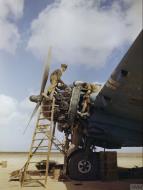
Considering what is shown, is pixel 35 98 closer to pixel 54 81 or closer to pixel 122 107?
pixel 54 81

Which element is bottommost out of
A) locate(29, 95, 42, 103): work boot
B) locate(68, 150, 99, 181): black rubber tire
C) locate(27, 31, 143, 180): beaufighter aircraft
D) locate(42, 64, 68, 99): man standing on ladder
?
locate(68, 150, 99, 181): black rubber tire

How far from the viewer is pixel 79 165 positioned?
14.6 m

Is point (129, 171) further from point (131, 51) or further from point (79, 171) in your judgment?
point (131, 51)

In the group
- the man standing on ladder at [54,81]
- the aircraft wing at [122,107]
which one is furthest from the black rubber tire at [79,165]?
the man standing on ladder at [54,81]

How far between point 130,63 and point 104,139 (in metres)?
6.23

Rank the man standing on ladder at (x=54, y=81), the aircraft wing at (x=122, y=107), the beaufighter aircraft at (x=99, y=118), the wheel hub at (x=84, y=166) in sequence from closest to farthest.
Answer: the aircraft wing at (x=122, y=107) < the beaufighter aircraft at (x=99, y=118) < the wheel hub at (x=84, y=166) < the man standing on ladder at (x=54, y=81)

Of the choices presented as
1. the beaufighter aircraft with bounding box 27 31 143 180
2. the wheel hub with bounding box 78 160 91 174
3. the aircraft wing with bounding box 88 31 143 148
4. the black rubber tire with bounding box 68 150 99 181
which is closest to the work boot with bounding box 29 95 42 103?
the beaufighter aircraft with bounding box 27 31 143 180

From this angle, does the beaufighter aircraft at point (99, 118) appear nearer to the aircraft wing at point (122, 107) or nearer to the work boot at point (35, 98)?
the aircraft wing at point (122, 107)

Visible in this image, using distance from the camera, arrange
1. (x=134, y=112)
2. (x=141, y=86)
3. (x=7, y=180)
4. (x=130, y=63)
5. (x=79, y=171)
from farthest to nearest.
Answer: (x=79, y=171) < (x=7, y=180) < (x=134, y=112) < (x=141, y=86) < (x=130, y=63)

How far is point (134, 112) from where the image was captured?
1252 cm

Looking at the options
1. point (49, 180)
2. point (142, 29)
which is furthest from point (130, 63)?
point (49, 180)

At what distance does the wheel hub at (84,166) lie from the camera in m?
14.5

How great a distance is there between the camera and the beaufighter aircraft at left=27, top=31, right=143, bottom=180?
11719mm

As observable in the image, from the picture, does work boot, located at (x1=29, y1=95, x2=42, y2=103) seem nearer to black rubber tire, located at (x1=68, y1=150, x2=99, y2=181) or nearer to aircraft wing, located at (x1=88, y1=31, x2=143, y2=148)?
aircraft wing, located at (x1=88, y1=31, x2=143, y2=148)
